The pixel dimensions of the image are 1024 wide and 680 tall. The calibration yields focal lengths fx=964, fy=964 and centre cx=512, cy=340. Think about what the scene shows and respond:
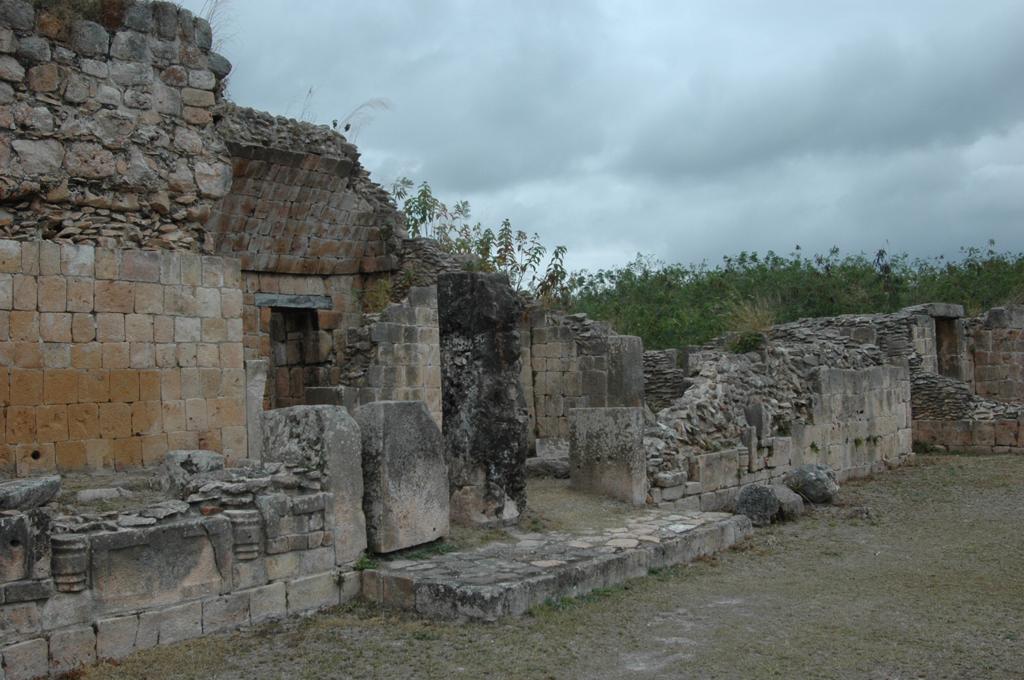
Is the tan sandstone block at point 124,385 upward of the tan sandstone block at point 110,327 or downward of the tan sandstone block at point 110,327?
downward

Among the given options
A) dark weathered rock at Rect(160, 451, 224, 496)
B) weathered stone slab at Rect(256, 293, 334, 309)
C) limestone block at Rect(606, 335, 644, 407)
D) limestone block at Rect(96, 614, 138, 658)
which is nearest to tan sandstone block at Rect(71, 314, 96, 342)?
dark weathered rock at Rect(160, 451, 224, 496)

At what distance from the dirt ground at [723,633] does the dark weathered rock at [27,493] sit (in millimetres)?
1030

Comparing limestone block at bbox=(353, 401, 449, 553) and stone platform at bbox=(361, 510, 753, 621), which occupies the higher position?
limestone block at bbox=(353, 401, 449, 553)

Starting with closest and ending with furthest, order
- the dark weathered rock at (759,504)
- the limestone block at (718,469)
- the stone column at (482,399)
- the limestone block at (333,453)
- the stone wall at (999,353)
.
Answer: the limestone block at (333,453), the stone column at (482,399), the dark weathered rock at (759,504), the limestone block at (718,469), the stone wall at (999,353)

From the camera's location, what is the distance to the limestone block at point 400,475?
293 inches

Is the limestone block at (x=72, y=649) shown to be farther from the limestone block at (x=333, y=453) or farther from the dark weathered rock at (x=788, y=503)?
the dark weathered rock at (x=788, y=503)

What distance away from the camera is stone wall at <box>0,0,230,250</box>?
970 centimetres

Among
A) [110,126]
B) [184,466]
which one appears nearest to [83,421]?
[110,126]

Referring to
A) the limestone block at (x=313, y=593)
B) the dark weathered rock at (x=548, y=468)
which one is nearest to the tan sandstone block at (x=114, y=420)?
the limestone block at (x=313, y=593)

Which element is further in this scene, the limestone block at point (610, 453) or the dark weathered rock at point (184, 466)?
the limestone block at point (610, 453)

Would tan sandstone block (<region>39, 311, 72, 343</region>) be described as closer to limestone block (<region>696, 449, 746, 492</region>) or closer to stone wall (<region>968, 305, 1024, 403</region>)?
limestone block (<region>696, 449, 746, 492</region>)

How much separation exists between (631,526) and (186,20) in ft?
24.6

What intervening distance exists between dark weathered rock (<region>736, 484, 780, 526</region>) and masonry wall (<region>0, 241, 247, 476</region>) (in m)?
5.79

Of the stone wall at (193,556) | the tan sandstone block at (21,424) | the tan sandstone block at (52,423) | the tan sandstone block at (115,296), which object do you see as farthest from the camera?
the tan sandstone block at (115,296)
